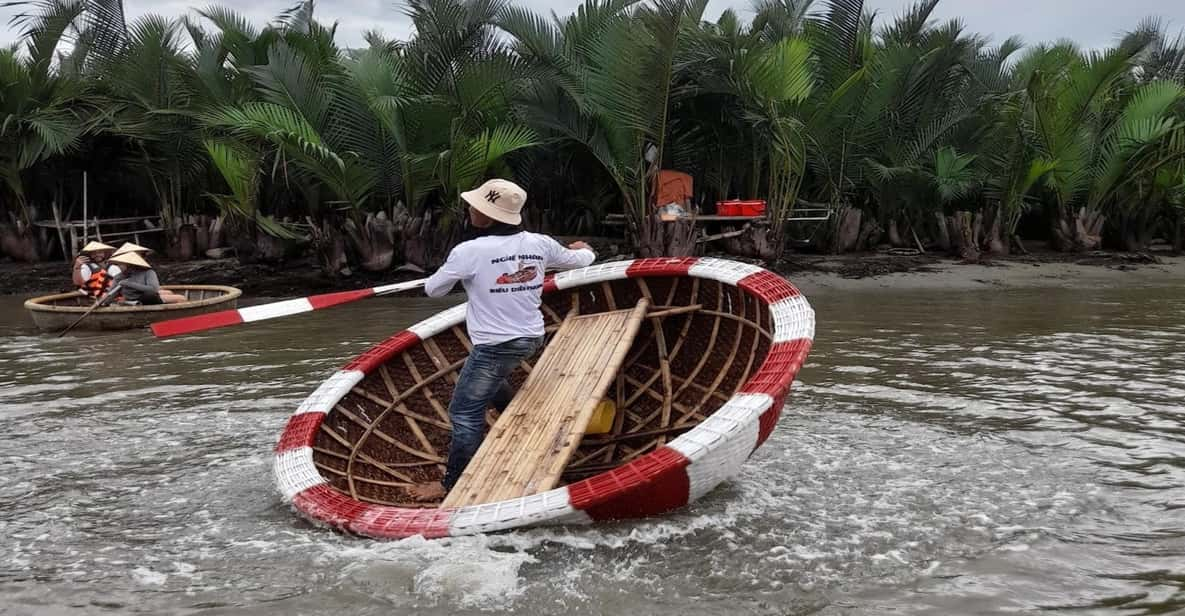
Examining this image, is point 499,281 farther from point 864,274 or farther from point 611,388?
Result: point 864,274

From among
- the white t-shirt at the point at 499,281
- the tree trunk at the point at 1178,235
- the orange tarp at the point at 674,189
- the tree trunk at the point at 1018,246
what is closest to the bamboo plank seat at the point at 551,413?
the white t-shirt at the point at 499,281

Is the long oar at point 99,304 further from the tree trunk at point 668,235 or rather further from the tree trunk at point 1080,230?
the tree trunk at point 1080,230

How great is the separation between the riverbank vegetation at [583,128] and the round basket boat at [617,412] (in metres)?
5.52

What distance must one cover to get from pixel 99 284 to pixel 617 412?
22.7ft

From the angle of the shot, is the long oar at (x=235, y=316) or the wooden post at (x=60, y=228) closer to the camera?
the long oar at (x=235, y=316)

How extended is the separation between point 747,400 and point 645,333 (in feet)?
6.64

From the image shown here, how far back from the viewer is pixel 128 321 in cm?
970

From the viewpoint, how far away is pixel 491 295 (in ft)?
14.9

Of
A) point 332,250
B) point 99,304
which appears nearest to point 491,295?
point 99,304

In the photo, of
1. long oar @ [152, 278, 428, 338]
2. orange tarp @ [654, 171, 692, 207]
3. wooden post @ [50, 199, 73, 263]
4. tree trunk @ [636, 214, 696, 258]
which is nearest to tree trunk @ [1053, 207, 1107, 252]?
orange tarp @ [654, 171, 692, 207]

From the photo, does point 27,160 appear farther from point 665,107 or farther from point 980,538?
point 980,538

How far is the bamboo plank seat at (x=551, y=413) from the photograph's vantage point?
4.22m

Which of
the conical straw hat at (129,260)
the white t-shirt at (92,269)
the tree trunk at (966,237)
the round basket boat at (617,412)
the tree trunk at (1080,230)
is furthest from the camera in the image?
the tree trunk at (1080,230)

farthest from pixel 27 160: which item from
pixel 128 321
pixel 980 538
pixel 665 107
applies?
pixel 980 538
